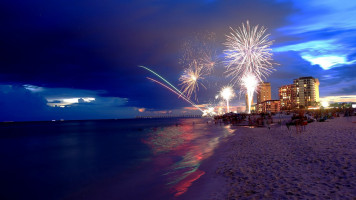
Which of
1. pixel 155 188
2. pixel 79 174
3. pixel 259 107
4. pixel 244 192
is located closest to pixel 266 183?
pixel 244 192

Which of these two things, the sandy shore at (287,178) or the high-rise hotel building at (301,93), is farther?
the high-rise hotel building at (301,93)

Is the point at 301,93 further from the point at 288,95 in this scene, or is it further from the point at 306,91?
the point at 288,95

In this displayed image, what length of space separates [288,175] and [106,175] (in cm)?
1212

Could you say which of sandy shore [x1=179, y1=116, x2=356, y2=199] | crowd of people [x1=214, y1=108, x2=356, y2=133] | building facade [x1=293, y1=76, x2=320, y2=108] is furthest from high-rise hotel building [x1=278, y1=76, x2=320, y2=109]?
sandy shore [x1=179, y1=116, x2=356, y2=199]

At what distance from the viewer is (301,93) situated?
181250mm

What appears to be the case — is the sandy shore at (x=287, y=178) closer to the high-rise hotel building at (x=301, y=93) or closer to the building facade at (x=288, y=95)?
the high-rise hotel building at (x=301, y=93)

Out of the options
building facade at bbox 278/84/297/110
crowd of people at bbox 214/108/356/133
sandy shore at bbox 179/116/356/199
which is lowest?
sandy shore at bbox 179/116/356/199

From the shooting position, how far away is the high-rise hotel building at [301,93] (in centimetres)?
17750

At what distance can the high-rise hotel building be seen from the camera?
178m

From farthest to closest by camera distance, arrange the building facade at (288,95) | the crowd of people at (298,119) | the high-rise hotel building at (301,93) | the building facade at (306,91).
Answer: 1. the building facade at (288,95)
2. the high-rise hotel building at (301,93)
3. the building facade at (306,91)
4. the crowd of people at (298,119)

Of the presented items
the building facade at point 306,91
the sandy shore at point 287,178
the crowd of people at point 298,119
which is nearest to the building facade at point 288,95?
the building facade at point 306,91

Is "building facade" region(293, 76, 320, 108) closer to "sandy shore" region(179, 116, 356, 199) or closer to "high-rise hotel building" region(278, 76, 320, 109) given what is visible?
"high-rise hotel building" region(278, 76, 320, 109)

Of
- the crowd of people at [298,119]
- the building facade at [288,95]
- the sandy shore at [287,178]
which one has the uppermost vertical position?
the building facade at [288,95]

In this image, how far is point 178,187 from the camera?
1005cm
